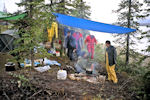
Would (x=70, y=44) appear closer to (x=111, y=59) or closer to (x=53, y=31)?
(x=53, y=31)

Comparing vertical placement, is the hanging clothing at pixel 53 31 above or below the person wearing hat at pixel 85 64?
above

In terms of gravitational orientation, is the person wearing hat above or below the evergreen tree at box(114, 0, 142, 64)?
below

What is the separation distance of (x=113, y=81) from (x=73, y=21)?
2677 millimetres

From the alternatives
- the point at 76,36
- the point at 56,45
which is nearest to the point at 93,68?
the point at 76,36

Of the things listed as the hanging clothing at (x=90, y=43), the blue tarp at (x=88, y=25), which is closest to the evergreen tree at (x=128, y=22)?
the blue tarp at (x=88, y=25)

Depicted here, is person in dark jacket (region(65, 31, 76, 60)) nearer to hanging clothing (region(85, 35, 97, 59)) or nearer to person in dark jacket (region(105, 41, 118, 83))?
hanging clothing (region(85, 35, 97, 59))

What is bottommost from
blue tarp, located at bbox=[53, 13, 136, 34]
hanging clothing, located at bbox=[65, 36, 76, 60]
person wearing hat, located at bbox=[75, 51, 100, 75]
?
person wearing hat, located at bbox=[75, 51, 100, 75]

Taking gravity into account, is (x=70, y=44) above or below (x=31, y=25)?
below

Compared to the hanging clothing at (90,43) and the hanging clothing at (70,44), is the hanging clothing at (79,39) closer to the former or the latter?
the hanging clothing at (90,43)

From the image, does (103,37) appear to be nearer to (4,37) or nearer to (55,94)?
(55,94)

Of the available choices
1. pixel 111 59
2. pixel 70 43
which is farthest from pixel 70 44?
pixel 111 59

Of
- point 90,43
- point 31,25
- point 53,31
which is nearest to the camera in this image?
point 31,25

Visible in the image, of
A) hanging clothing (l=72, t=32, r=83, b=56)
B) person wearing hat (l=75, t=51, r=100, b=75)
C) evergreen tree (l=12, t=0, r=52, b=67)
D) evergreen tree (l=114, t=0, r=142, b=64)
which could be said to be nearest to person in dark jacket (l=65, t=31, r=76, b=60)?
hanging clothing (l=72, t=32, r=83, b=56)

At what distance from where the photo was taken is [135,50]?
20.6ft
